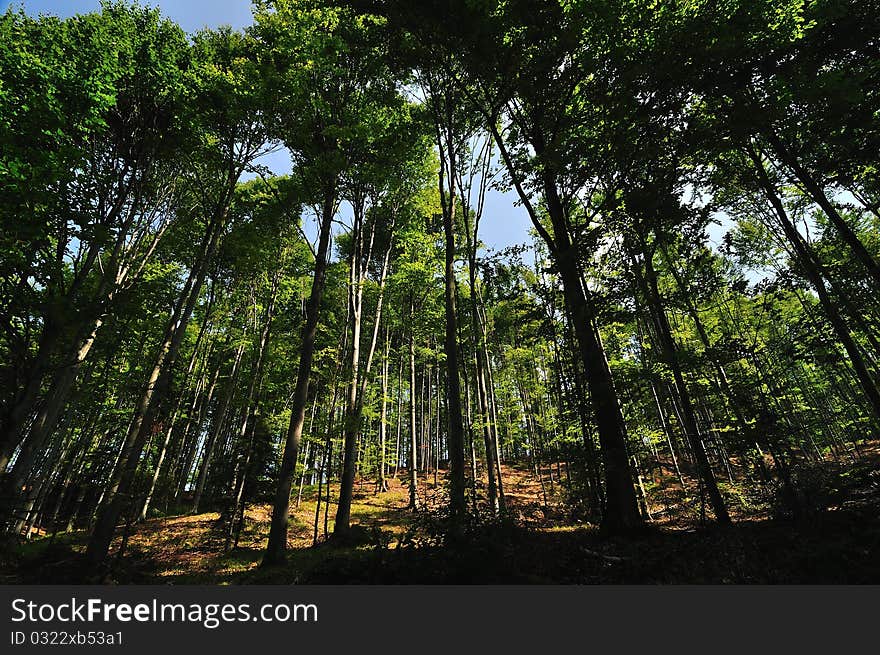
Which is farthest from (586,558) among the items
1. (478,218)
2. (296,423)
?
(478,218)

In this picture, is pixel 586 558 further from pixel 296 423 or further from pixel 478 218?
pixel 478 218

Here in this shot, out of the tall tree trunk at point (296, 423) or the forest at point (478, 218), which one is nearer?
the forest at point (478, 218)

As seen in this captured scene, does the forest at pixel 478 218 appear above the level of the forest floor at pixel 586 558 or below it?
above

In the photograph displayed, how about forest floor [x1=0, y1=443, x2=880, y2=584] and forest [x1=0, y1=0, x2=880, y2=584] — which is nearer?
forest floor [x1=0, y1=443, x2=880, y2=584]

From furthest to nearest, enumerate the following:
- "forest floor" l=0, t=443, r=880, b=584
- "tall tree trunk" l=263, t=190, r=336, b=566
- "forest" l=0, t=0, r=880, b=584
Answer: "tall tree trunk" l=263, t=190, r=336, b=566 < "forest" l=0, t=0, r=880, b=584 < "forest floor" l=0, t=443, r=880, b=584

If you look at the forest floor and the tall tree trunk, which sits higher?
the tall tree trunk

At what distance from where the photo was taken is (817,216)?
12.3 metres

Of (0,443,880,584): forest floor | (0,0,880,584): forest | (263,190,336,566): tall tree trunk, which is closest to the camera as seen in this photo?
(0,443,880,584): forest floor

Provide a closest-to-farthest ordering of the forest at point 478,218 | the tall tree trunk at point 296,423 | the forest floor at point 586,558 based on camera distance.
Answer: the forest floor at point 586,558 → the forest at point 478,218 → the tall tree trunk at point 296,423
